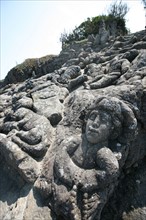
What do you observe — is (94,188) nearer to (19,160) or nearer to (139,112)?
(19,160)

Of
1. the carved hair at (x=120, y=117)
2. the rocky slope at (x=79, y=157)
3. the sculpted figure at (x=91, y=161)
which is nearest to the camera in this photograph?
the sculpted figure at (x=91, y=161)

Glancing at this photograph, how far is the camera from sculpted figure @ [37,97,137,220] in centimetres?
636

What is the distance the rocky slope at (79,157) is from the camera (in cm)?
A: 654

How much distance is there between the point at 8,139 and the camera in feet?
26.9

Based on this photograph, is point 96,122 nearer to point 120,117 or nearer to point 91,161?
point 120,117

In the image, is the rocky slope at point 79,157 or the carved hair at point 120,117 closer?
the rocky slope at point 79,157

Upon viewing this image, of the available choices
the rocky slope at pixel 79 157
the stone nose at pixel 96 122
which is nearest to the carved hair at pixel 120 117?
the rocky slope at pixel 79 157

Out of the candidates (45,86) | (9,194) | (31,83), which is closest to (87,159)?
(9,194)

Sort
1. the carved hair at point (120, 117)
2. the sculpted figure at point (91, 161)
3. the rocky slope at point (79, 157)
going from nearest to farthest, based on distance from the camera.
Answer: the sculpted figure at point (91, 161) → the rocky slope at point (79, 157) → the carved hair at point (120, 117)

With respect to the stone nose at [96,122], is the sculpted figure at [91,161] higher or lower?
lower

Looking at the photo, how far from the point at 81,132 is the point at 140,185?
8.14 ft

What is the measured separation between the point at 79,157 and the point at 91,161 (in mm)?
357

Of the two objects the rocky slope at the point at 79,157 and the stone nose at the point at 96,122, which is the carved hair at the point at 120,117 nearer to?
the rocky slope at the point at 79,157

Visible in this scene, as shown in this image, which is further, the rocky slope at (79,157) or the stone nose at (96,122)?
the stone nose at (96,122)
